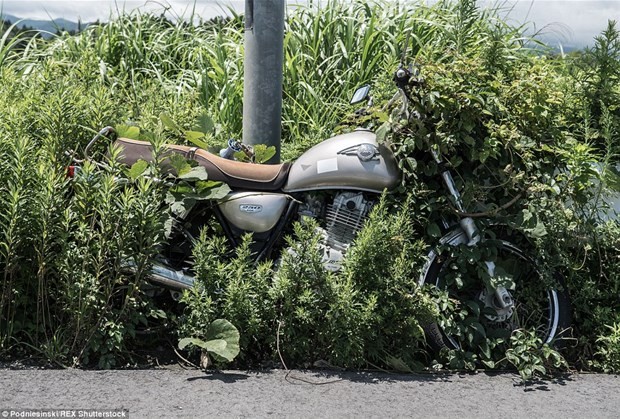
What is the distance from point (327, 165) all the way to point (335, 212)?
28cm

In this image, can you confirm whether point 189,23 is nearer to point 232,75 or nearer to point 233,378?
point 232,75

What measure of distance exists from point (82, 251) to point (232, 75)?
3.07 meters

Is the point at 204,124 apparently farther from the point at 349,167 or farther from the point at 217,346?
the point at 217,346

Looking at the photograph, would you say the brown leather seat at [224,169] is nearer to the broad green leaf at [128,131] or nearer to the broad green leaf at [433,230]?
the broad green leaf at [128,131]

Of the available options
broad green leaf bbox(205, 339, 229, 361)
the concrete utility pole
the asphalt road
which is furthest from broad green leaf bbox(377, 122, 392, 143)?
broad green leaf bbox(205, 339, 229, 361)

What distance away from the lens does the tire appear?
14.9 feet

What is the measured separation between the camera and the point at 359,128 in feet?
15.6

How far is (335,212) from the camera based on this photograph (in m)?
4.55

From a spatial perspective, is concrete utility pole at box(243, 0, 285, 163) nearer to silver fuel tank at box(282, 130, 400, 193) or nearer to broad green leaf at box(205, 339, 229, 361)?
silver fuel tank at box(282, 130, 400, 193)

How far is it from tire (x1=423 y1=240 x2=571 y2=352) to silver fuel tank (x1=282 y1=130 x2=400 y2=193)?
56 cm

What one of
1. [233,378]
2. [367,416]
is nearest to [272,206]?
[233,378]

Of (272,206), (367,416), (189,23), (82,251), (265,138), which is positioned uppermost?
(189,23)

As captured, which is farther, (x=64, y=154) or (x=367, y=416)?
(x=64, y=154)

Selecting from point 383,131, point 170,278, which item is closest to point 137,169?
point 170,278
